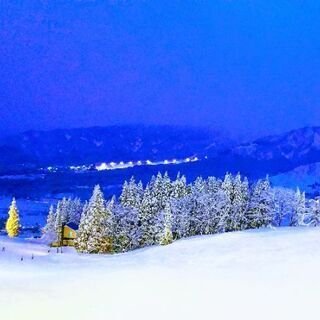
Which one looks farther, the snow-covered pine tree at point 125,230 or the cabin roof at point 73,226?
the cabin roof at point 73,226

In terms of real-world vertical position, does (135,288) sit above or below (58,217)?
below

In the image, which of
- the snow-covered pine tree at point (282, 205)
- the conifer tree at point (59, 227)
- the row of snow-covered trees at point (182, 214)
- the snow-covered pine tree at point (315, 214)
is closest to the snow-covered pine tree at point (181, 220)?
the row of snow-covered trees at point (182, 214)

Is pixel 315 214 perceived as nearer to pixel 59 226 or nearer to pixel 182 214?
pixel 182 214

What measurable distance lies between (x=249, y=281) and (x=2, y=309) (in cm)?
1148

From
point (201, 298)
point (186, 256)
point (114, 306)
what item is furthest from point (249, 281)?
point (186, 256)

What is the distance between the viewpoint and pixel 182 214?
7606 centimetres

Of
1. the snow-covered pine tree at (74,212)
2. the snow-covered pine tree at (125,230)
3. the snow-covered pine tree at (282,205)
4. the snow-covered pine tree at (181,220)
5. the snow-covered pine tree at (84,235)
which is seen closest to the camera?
the snow-covered pine tree at (84,235)

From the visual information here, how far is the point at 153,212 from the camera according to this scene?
7888 cm

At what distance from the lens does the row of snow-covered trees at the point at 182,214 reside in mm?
74125

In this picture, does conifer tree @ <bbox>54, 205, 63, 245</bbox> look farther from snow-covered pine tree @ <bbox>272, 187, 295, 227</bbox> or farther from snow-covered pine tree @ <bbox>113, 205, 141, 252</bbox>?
snow-covered pine tree @ <bbox>272, 187, 295, 227</bbox>

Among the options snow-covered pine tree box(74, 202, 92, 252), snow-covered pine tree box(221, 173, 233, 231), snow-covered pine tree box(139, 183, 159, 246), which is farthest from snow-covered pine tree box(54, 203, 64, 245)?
snow-covered pine tree box(221, 173, 233, 231)

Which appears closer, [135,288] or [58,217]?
[135,288]

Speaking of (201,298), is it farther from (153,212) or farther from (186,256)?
(153,212)

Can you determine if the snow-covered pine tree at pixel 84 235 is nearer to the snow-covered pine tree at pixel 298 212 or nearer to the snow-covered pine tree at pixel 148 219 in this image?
the snow-covered pine tree at pixel 148 219
